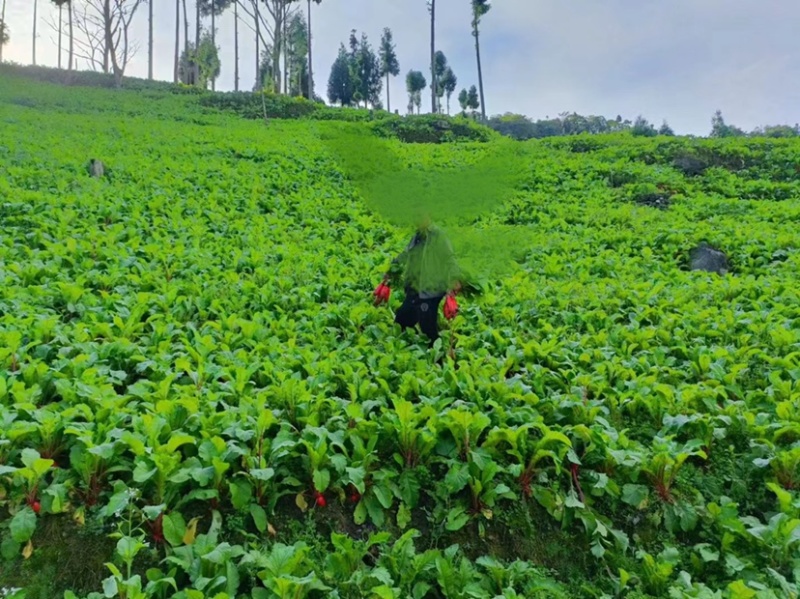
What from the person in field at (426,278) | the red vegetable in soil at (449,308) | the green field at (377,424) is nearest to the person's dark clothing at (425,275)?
the person in field at (426,278)

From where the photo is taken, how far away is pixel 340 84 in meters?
60.2

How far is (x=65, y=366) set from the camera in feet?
14.9

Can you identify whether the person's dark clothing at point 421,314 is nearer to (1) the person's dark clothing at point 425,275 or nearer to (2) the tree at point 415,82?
(1) the person's dark clothing at point 425,275

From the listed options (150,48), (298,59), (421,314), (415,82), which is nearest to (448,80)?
(415,82)

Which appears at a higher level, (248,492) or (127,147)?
(127,147)

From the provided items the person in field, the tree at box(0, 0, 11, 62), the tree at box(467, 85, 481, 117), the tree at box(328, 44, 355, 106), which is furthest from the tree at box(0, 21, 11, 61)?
the person in field

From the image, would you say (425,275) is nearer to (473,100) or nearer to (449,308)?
(449,308)

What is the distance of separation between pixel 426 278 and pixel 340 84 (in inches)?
2353

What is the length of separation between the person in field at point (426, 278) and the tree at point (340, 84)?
56610 millimetres

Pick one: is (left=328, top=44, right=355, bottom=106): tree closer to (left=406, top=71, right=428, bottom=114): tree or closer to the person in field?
(left=406, top=71, right=428, bottom=114): tree

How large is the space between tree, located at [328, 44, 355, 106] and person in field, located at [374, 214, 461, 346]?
186ft

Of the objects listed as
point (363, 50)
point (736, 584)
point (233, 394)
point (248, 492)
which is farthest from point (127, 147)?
point (363, 50)

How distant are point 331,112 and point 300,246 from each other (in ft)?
87.2

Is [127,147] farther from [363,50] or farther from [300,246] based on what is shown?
[363,50]
